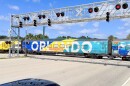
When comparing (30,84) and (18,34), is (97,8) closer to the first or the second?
(18,34)

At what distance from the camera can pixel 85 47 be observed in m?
57.3

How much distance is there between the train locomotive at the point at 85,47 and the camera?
166 ft

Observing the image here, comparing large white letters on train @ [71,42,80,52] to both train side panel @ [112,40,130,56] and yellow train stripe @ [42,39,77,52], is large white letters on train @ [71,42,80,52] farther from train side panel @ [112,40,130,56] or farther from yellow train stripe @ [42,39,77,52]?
train side panel @ [112,40,130,56]

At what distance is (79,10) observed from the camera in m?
35.9

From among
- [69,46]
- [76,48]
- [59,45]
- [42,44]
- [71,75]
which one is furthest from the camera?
[42,44]

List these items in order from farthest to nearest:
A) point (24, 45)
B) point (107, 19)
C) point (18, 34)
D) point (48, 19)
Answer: point (24, 45) → point (18, 34) → point (48, 19) → point (107, 19)

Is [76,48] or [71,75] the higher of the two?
[76,48]

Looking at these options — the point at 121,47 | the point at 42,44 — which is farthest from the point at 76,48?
the point at 121,47

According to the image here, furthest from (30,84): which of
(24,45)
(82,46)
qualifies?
(24,45)

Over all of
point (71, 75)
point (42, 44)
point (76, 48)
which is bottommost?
point (71, 75)

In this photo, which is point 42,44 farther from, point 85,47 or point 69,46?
point 85,47

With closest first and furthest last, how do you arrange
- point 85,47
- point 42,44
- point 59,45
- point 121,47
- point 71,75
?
point 71,75 → point 121,47 → point 85,47 → point 59,45 → point 42,44

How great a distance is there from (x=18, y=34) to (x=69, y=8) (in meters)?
15.1

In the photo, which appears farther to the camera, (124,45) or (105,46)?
(105,46)
